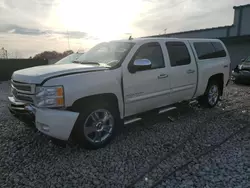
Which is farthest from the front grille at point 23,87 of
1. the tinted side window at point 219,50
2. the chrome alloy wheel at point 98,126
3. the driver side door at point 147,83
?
the tinted side window at point 219,50

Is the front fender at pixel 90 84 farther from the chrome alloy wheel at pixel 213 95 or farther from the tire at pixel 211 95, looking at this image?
the chrome alloy wheel at pixel 213 95

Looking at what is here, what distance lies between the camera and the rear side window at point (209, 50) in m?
6.07

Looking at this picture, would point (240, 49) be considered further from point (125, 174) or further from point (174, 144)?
point (125, 174)

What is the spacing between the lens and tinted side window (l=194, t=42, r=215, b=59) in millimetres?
6043

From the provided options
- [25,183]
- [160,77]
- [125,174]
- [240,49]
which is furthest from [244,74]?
[25,183]

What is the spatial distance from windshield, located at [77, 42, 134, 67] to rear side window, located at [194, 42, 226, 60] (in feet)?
7.39

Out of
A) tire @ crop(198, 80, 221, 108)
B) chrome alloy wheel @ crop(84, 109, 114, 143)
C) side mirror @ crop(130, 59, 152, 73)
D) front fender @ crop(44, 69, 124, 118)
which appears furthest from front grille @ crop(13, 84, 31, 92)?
tire @ crop(198, 80, 221, 108)

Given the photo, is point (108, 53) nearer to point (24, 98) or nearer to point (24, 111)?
point (24, 98)

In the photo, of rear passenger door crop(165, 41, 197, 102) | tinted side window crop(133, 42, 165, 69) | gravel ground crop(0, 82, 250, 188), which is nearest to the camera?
gravel ground crop(0, 82, 250, 188)

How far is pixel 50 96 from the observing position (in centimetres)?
343

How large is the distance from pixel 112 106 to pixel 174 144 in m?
1.30

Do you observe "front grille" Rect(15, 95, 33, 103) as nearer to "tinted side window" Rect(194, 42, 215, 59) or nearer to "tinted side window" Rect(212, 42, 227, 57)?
"tinted side window" Rect(194, 42, 215, 59)

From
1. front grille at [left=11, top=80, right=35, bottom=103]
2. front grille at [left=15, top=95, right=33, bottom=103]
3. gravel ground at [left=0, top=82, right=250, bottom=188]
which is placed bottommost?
gravel ground at [left=0, top=82, right=250, bottom=188]

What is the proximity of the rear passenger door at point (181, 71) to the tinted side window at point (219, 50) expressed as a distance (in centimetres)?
135
